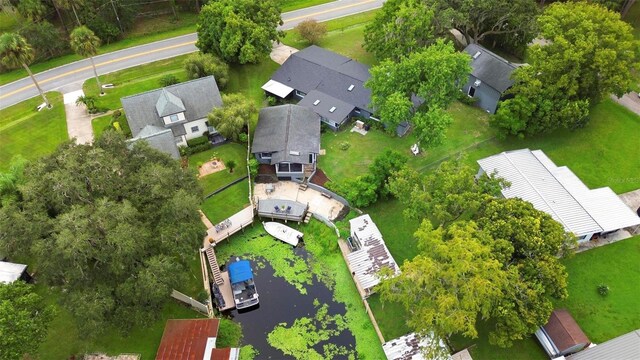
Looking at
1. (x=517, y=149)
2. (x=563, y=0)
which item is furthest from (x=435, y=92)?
(x=563, y=0)

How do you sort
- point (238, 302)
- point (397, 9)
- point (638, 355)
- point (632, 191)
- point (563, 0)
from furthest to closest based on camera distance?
point (563, 0)
point (397, 9)
point (632, 191)
point (238, 302)
point (638, 355)

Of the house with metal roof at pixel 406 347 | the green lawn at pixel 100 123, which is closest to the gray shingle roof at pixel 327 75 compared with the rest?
the green lawn at pixel 100 123

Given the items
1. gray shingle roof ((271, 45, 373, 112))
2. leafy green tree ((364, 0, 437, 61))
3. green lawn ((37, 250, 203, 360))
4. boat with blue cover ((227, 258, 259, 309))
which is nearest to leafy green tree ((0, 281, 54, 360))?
green lawn ((37, 250, 203, 360))

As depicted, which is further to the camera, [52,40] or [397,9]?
[52,40]

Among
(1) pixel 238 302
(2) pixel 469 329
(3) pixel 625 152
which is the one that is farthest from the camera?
(3) pixel 625 152

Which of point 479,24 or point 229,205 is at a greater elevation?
point 479,24

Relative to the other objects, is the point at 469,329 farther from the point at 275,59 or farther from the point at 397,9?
the point at 275,59
